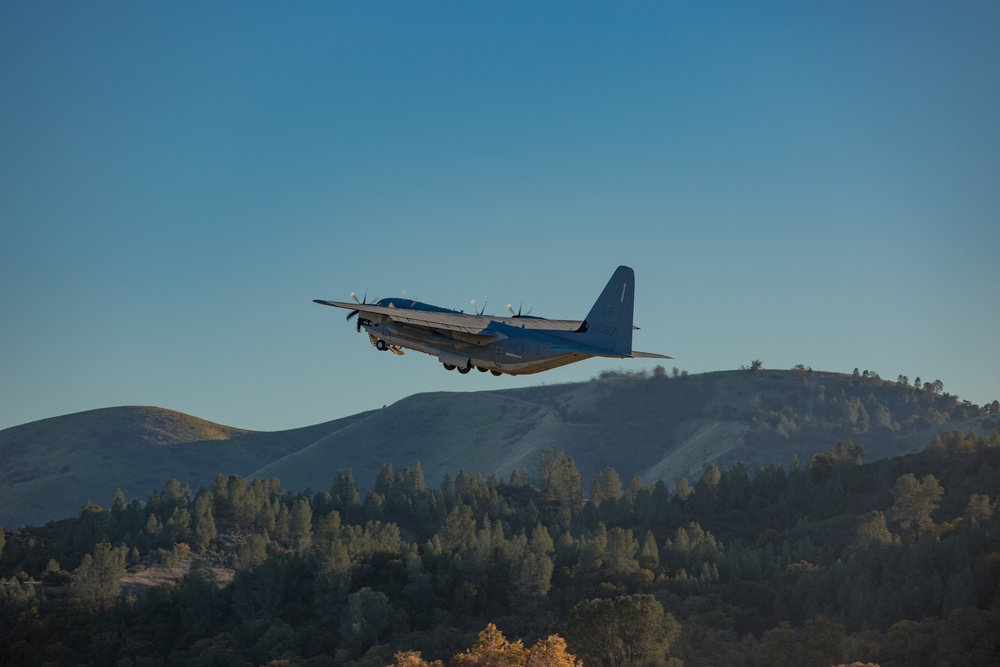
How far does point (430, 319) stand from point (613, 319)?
12661 millimetres

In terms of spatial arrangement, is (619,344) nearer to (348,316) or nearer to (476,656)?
(348,316)

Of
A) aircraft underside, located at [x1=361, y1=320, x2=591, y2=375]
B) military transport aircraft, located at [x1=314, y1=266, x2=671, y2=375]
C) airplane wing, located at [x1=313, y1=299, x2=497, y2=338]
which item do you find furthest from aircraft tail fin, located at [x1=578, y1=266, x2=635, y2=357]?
airplane wing, located at [x1=313, y1=299, x2=497, y2=338]

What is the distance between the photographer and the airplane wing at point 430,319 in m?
78.2

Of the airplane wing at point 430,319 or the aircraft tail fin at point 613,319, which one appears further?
the aircraft tail fin at point 613,319

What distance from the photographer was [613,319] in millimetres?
82625

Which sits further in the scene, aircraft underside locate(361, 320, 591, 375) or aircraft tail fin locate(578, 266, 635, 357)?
aircraft tail fin locate(578, 266, 635, 357)

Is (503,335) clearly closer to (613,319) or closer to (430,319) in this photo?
(430,319)

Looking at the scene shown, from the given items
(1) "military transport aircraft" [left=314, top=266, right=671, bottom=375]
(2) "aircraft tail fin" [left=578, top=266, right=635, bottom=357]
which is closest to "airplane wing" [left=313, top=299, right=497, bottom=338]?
(1) "military transport aircraft" [left=314, top=266, right=671, bottom=375]

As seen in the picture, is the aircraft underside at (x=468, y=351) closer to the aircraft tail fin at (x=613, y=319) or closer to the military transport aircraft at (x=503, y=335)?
the military transport aircraft at (x=503, y=335)

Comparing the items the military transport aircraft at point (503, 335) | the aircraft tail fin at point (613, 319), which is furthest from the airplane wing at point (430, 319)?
the aircraft tail fin at point (613, 319)

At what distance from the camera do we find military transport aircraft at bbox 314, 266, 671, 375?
79.2 m

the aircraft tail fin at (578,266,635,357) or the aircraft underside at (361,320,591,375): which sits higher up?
the aircraft tail fin at (578,266,635,357)

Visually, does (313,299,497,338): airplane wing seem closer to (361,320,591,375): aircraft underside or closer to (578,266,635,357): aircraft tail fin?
(361,320,591,375): aircraft underside

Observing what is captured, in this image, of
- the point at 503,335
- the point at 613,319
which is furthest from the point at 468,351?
the point at 613,319
